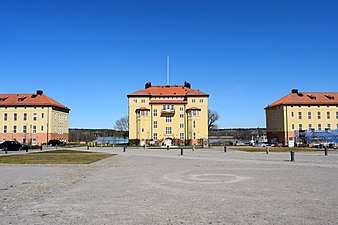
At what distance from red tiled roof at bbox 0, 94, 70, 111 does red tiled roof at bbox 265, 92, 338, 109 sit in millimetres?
57593

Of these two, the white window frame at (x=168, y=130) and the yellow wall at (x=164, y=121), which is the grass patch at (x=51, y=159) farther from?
the white window frame at (x=168, y=130)

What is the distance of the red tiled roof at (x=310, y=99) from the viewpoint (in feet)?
236

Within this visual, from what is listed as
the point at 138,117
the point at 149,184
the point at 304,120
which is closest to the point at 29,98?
the point at 138,117

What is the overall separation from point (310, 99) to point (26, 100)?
70297 millimetres

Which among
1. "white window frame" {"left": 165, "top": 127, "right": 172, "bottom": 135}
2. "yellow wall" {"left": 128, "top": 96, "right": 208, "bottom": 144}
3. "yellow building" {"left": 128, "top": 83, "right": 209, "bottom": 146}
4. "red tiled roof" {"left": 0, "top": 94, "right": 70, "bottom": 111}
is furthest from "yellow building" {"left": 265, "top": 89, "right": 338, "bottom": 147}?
"red tiled roof" {"left": 0, "top": 94, "right": 70, "bottom": 111}

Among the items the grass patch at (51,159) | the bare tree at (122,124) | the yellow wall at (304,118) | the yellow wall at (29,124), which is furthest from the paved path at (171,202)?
the bare tree at (122,124)

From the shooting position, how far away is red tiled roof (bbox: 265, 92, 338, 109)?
72.1 meters

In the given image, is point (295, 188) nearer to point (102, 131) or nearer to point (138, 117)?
Result: point (138, 117)

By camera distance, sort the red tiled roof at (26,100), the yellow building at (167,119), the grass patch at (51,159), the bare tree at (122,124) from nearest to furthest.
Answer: the grass patch at (51,159)
the yellow building at (167,119)
the red tiled roof at (26,100)
the bare tree at (122,124)

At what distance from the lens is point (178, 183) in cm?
1211

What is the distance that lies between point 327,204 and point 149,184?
628cm

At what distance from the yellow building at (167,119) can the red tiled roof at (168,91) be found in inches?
9.5

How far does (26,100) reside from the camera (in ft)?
253

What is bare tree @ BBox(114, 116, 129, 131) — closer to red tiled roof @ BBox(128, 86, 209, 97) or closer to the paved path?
red tiled roof @ BBox(128, 86, 209, 97)
